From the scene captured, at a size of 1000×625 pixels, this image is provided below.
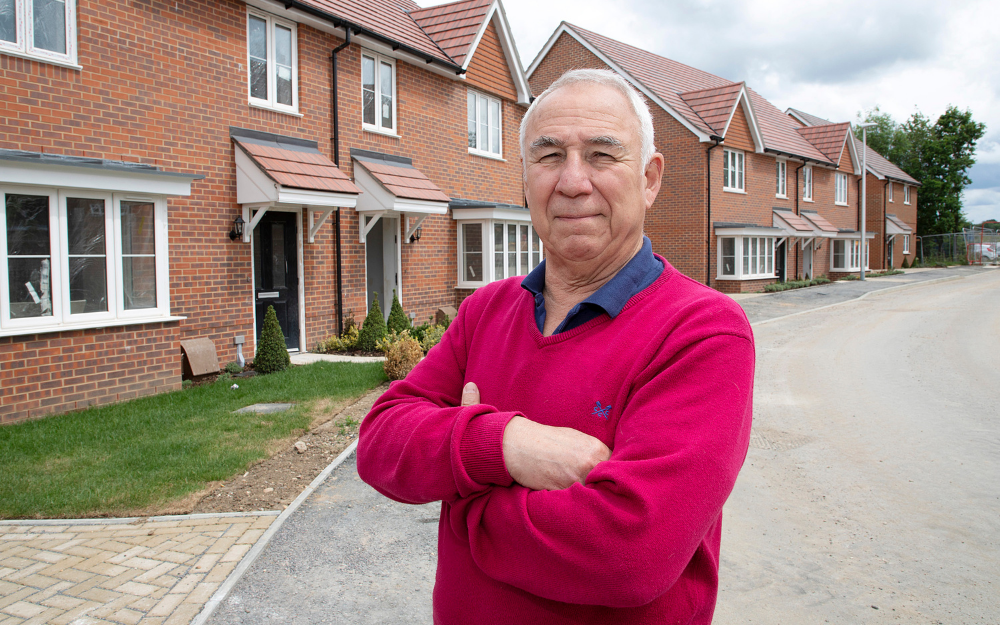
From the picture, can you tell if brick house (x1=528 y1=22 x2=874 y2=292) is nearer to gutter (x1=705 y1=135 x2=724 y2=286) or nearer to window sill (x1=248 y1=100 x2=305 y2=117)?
gutter (x1=705 y1=135 x2=724 y2=286)

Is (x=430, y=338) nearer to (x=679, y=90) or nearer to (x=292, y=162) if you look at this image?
(x=292, y=162)

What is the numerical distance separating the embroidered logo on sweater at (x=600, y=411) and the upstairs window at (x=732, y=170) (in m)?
25.9

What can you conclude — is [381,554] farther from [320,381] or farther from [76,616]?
[320,381]

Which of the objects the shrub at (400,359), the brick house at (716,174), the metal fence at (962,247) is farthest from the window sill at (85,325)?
the metal fence at (962,247)

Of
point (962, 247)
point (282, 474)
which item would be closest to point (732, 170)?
point (282, 474)

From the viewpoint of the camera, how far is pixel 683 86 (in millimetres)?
29750

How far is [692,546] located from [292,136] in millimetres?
11794

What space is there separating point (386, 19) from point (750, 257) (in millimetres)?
17256

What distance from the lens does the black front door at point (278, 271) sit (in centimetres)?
1163

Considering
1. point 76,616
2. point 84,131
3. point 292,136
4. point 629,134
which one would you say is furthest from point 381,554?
point 292,136

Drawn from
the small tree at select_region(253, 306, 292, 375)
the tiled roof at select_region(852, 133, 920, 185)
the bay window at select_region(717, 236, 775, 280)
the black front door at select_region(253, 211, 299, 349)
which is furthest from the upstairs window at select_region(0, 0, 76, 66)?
the tiled roof at select_region(852, 133, 920, 185)

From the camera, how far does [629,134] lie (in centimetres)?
181

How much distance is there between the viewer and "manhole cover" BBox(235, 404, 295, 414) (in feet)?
25.7

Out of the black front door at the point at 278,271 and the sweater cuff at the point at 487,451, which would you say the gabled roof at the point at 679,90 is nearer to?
the black front door at the point at 278,271
